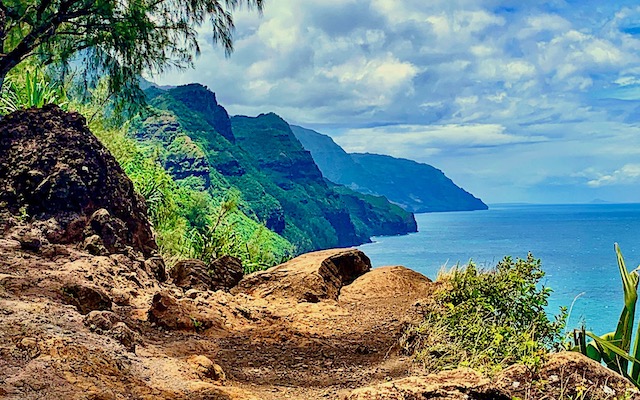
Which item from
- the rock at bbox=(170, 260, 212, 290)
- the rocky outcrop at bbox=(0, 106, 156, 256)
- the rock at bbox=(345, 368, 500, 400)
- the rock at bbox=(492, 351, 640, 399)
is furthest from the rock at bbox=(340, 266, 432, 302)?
the rock at bbox=(345, 368, 500, 400)

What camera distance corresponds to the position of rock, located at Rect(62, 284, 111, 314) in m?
5.62

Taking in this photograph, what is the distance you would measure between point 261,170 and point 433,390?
8717cm

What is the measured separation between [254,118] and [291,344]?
113 m

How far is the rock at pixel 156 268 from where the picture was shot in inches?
333

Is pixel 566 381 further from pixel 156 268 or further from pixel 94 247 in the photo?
pixel 156 268

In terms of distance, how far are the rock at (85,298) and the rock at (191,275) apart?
2.86 metres

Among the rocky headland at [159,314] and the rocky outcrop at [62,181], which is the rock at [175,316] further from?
the rocky outcrop at [62,181]

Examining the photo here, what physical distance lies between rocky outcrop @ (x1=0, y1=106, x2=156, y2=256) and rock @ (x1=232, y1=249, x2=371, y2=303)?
1942 mm

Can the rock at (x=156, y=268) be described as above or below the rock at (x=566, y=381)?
above

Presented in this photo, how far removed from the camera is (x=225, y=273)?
10.1 metres

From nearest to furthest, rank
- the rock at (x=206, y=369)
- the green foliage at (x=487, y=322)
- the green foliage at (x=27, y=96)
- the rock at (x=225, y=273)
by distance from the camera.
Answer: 1. the rock at (x=206, y=369)
2. the green foliage at (x=487, y=322)
3. the rock at (x=225, y=273)
4. the green foliage at (x=27, y=96)

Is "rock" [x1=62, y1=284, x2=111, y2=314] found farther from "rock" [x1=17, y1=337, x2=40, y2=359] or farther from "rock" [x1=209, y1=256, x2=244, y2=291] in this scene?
"rock" [x1=209, y1=256, x2=244, y2=291]

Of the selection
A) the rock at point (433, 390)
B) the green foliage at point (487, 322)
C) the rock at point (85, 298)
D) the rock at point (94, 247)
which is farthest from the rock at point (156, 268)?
the rock at point (433, 390)

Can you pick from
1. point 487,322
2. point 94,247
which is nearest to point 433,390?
point 487,322
